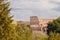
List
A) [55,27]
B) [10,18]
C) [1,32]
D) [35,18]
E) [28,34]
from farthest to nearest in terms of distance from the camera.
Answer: [35,18] → [55,27] → [28,34] → [10,18] → [1,32]

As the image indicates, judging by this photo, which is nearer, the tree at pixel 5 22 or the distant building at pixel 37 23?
the tree at pixel 5 22

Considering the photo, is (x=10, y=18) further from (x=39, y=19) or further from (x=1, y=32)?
(x=39, y=19)

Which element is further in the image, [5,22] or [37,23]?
[37,23]

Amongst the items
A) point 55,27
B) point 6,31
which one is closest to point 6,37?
point 6,31

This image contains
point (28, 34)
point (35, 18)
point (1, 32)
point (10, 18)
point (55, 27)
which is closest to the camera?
point (1, 32)

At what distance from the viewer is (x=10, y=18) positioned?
31422 mm

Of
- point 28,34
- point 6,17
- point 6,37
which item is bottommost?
point 28,34

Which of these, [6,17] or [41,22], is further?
[41,22]

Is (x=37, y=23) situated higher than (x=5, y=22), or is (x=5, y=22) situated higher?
(x=5, y=22)

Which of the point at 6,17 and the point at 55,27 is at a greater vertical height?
the point at 6,17

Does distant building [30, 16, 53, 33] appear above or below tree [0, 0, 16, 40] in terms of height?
below

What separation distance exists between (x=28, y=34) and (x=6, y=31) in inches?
762

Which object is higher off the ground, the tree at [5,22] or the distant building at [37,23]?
the tree at [5,22]

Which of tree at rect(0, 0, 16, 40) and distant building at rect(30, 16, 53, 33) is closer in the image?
tree at rect(0, 0, 16, 40)
